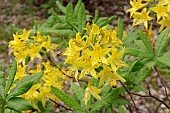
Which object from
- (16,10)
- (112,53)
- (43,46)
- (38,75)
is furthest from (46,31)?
(16,10)

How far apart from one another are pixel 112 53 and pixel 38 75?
27 centimetres

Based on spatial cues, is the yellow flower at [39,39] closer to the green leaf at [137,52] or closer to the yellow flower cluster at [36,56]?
the yellow flower cluster at [36,56]

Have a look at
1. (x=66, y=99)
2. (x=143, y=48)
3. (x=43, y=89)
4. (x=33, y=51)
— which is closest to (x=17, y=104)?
(x=66, y=99)

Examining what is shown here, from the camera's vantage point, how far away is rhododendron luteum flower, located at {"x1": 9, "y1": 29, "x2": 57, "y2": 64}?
154cm

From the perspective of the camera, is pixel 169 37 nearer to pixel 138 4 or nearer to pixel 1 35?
pixel 138 4

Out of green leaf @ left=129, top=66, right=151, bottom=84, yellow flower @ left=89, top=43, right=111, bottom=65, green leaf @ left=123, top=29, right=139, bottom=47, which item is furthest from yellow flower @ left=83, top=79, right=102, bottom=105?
green leaf @ left=123, top=29, right=139, bottom=47

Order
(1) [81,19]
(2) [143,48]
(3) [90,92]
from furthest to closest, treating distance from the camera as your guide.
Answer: (1) [81,19]
(2) [143,48]
(3) [90,92]

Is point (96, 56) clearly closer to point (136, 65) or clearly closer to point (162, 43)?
point (136, 65)

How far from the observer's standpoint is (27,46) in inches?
62.3

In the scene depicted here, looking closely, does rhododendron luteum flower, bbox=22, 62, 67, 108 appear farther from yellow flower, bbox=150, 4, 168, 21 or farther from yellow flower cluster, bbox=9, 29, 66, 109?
yellow flower, bbox=150, 4, 168, 21

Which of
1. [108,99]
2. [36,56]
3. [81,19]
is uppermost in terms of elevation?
[81,19]

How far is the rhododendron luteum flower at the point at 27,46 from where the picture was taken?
154cm

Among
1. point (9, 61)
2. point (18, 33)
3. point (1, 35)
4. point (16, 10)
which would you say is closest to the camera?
point (18, 33)

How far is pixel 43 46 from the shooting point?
62.6 inches
